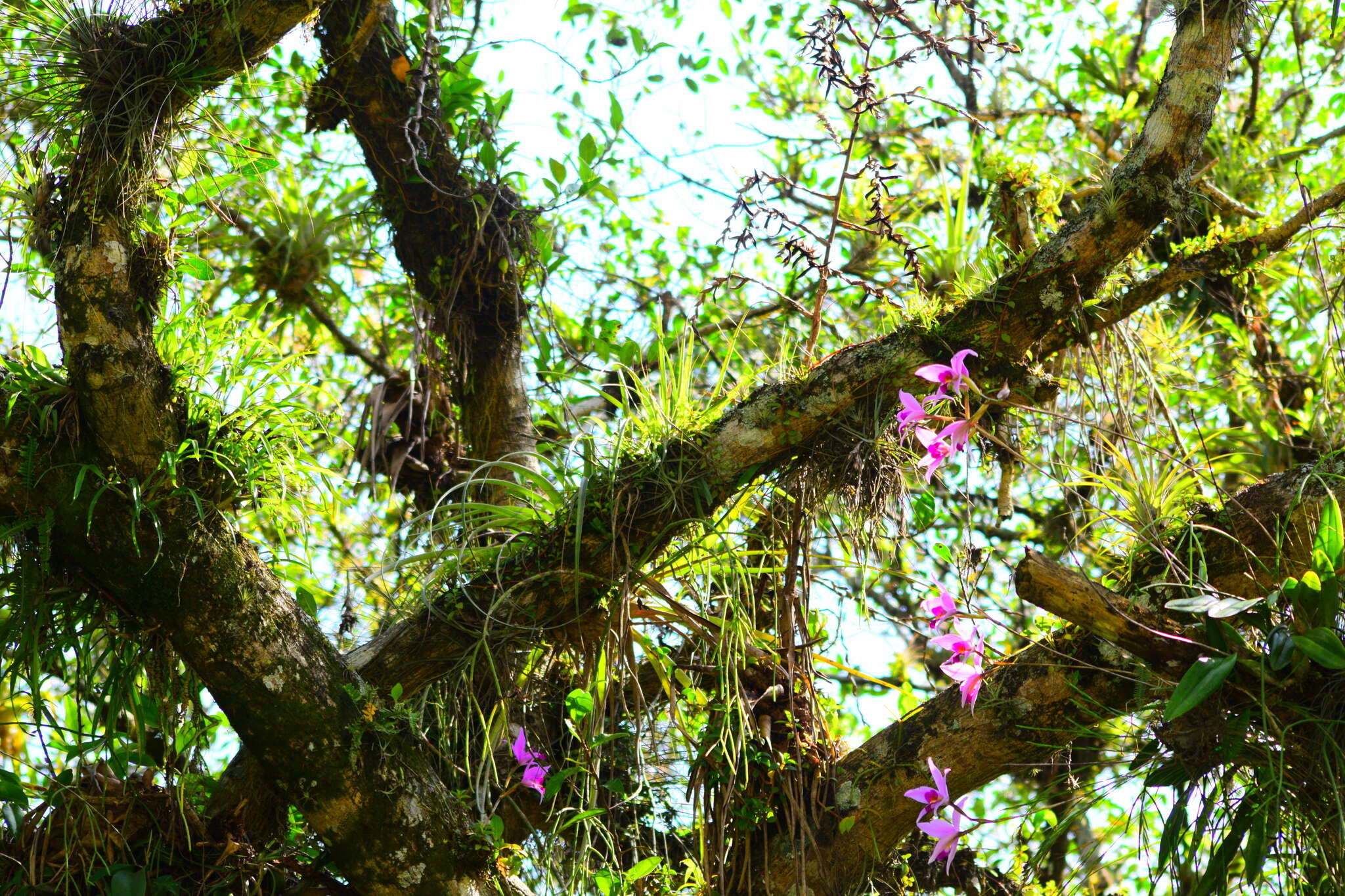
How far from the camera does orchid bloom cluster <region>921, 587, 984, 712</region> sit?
5.99 feet

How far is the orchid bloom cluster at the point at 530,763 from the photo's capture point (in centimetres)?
216

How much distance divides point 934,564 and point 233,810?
2992mm

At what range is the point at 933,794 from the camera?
1888 mm

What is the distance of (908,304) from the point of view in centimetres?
200

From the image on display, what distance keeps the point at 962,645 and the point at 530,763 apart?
3.03 ft

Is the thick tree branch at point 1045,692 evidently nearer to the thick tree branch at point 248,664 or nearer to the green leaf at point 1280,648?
the green leaf at point 1280,648

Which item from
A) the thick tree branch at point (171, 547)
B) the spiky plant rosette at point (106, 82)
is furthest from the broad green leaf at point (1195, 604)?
the spiky plant rosette at point (106, 82)

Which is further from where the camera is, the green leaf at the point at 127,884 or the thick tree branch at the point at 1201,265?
the thick tree branch at the point at 1201,265

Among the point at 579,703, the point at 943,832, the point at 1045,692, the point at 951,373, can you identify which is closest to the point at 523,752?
the point at 579,703

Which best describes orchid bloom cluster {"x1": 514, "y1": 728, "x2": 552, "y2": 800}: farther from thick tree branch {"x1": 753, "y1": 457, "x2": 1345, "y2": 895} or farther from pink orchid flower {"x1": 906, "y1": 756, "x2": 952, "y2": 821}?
pink orchid flower {"x1": 906, "y1": 756, "x2": 952, "y2": 821}

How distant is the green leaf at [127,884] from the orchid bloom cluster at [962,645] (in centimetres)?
137

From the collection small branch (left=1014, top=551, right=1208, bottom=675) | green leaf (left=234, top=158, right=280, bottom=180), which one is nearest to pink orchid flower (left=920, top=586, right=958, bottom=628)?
small branch (left=1014, top=551, right=1208, bottom=675)

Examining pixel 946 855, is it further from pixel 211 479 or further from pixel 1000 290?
pixel 211 479

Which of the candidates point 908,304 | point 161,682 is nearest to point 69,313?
point 161,682
